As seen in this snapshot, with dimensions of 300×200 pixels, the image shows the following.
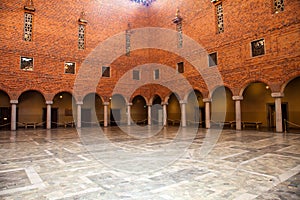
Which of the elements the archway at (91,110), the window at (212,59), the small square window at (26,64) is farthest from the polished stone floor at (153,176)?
the archway at (91,110)

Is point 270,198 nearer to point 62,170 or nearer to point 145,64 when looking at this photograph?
point 62,170

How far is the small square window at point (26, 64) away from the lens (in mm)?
16516

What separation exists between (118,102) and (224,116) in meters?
11.8

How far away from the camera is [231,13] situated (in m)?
16.0

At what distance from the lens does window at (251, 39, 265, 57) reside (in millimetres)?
14133

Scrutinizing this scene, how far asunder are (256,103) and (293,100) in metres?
2.74

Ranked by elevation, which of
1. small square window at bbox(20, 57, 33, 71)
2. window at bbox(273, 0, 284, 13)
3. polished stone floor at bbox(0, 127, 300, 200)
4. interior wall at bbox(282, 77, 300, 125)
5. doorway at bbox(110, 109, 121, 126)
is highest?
window at bbox(273, 0, 284, 13)

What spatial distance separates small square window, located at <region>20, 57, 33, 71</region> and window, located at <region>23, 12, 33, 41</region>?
5.45 feet

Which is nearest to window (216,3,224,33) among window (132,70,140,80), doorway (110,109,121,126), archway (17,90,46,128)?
window (132,70,140,80)

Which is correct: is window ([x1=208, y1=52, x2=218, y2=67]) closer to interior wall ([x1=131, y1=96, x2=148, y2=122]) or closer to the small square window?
interior wall ([x1=131, y1=96, x2=148, y2=122])

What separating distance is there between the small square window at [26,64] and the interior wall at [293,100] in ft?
67.3

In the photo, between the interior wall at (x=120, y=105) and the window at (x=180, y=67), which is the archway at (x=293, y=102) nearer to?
the window at (x=180, y=67)

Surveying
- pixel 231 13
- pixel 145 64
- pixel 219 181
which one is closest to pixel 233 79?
pixel 231 13

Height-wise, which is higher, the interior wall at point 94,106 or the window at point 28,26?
the window at point 28,26
